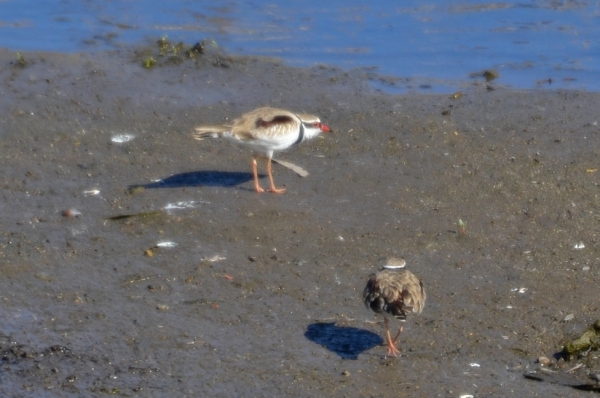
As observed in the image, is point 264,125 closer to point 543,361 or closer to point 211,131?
point 211,131

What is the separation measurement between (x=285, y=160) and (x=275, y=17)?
488cm

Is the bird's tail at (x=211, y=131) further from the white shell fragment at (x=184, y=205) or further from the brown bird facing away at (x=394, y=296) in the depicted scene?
the brown bird facing away at (x=394, y=296)

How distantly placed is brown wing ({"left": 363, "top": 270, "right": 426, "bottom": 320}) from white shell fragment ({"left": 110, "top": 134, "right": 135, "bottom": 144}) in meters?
4.29

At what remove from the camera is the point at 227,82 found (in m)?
11.9

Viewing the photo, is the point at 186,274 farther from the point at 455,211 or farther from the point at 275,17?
the point at 275,17

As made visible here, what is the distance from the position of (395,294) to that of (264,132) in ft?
10.7

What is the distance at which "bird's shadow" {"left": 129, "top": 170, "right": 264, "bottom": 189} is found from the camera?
30.5 feet

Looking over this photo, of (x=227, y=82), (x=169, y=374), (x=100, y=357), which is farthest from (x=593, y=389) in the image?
(x=227, y=82)

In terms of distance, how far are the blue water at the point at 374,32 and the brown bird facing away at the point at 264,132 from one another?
2.78 m

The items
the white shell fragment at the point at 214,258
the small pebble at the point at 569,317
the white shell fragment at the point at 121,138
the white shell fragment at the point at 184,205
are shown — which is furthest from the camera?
the white shell fragment at the point at 121,138

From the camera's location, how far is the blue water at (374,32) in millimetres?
12555

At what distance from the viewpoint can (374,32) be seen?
13797mm

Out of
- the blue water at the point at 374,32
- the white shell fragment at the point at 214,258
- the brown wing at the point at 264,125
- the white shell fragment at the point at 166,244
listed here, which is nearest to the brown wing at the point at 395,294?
the white shell fragment at the point at 214,258

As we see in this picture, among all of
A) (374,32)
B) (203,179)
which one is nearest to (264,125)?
(203,179)
